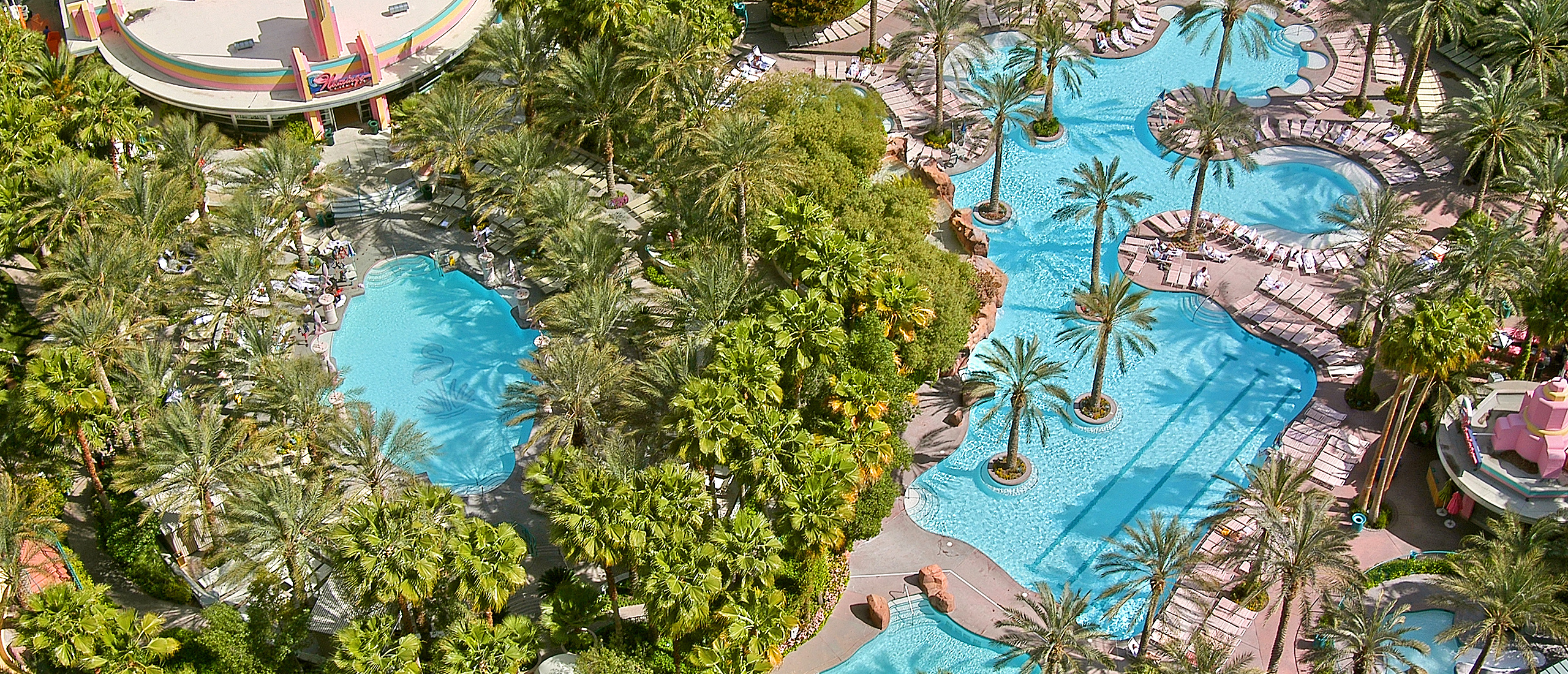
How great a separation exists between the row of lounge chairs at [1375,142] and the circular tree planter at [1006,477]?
21870 mm

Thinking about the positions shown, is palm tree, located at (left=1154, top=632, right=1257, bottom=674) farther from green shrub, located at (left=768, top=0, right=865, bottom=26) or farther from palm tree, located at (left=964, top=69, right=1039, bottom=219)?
green shrub, located at (left=768, top=0, right=865, bottom=26)

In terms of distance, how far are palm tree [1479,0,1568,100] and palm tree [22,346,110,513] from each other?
54.3 metres

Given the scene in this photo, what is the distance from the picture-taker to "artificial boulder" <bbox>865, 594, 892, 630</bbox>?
147 ft

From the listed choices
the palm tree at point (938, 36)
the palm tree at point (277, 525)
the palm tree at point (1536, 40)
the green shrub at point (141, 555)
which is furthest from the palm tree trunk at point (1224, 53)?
the green shrub at point (141, 555)

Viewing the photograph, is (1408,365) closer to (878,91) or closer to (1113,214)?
(1113,214)

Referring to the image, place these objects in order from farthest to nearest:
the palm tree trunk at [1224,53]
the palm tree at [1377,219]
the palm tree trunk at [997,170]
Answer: the palm tree trunk at [1224,53], the palm tree trunk at [997,170], the palm tree at [1377,219]

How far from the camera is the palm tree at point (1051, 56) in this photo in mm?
62375

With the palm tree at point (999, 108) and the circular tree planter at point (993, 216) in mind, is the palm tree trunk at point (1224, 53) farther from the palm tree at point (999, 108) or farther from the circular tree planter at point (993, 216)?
the circular tree planter at point (993, 216)

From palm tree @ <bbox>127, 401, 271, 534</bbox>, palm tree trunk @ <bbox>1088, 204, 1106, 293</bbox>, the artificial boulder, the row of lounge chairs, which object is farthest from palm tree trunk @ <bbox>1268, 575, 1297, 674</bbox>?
palm tree @ <bbox>127, 401, 271, 534</bbox>

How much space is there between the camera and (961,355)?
53.4m

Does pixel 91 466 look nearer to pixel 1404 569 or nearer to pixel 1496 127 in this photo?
pixel 1404 569

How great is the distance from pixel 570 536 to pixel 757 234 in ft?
54.8

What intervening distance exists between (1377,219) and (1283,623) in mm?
18364

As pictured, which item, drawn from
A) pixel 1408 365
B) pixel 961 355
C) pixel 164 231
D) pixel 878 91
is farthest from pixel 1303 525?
pixel 164 231
